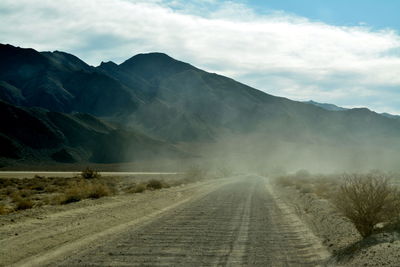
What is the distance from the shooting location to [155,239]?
13.3 meters

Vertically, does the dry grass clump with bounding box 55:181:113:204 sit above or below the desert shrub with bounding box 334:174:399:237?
below

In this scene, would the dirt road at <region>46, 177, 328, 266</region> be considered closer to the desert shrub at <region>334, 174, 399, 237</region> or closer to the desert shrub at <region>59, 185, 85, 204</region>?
the desert shrub at <region>334, 174, 399, 237</region>

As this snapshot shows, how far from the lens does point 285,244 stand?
509 inches

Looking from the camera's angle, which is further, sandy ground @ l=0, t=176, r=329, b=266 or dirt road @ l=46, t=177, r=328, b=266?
sandy ground @ l=0, t=176, r=329, b=266

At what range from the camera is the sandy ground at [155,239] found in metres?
10.5

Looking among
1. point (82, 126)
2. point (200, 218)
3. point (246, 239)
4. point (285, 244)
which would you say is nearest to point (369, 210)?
point (285, 244)

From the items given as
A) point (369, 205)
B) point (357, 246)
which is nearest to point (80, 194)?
point (369, 205)

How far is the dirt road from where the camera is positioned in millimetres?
10335

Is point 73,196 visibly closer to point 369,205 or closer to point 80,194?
point 80,194

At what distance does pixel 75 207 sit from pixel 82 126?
433 feet

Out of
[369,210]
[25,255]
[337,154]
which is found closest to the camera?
[25,255]

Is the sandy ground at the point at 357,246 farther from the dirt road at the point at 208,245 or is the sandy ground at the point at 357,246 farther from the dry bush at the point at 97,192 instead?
the dry bush at the point at 97,192

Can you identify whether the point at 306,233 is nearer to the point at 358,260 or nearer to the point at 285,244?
the point at 285,244

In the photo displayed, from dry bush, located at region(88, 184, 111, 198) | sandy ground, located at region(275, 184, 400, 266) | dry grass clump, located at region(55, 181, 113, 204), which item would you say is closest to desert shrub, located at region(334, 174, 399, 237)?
sandy ground, located at region(275, 184, 400, 266)
